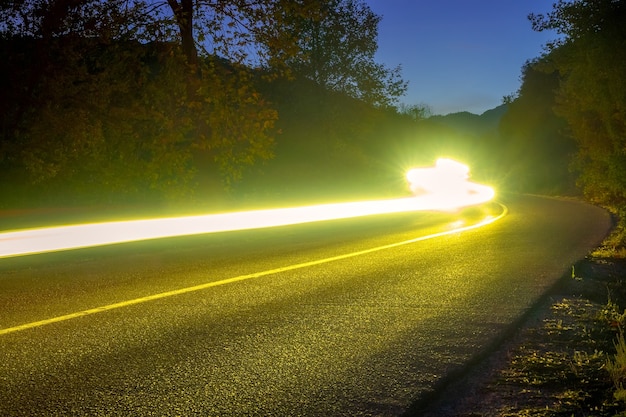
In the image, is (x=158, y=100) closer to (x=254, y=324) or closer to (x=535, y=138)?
(x=254, y=324)

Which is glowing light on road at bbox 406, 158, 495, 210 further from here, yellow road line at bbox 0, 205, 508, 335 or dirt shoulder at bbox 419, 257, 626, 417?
dirt shoulder at bbox 419, 257, 626, 417

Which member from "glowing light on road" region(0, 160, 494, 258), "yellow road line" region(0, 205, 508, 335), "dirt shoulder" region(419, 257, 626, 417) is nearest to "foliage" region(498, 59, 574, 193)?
"glowing light on road" region(0, 160, 494, 258)

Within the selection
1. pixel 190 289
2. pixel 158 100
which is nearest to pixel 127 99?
pixel 158 100

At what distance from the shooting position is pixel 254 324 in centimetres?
654

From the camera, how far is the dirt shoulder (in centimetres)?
435

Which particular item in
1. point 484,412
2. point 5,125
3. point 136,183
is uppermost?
point 5,125

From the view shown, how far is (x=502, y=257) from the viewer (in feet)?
38.2

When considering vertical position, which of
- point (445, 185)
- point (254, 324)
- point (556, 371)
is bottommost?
point (556, 371)

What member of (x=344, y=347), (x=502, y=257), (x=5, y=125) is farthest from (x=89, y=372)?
(x=5, y=125)

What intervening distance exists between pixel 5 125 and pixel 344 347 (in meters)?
15.4

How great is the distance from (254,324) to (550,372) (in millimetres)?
2894

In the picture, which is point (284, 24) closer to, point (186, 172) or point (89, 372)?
point (186, 172)

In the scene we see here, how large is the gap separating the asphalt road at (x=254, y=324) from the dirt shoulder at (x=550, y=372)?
10.2 inches

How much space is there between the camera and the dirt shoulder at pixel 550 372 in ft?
14.3
